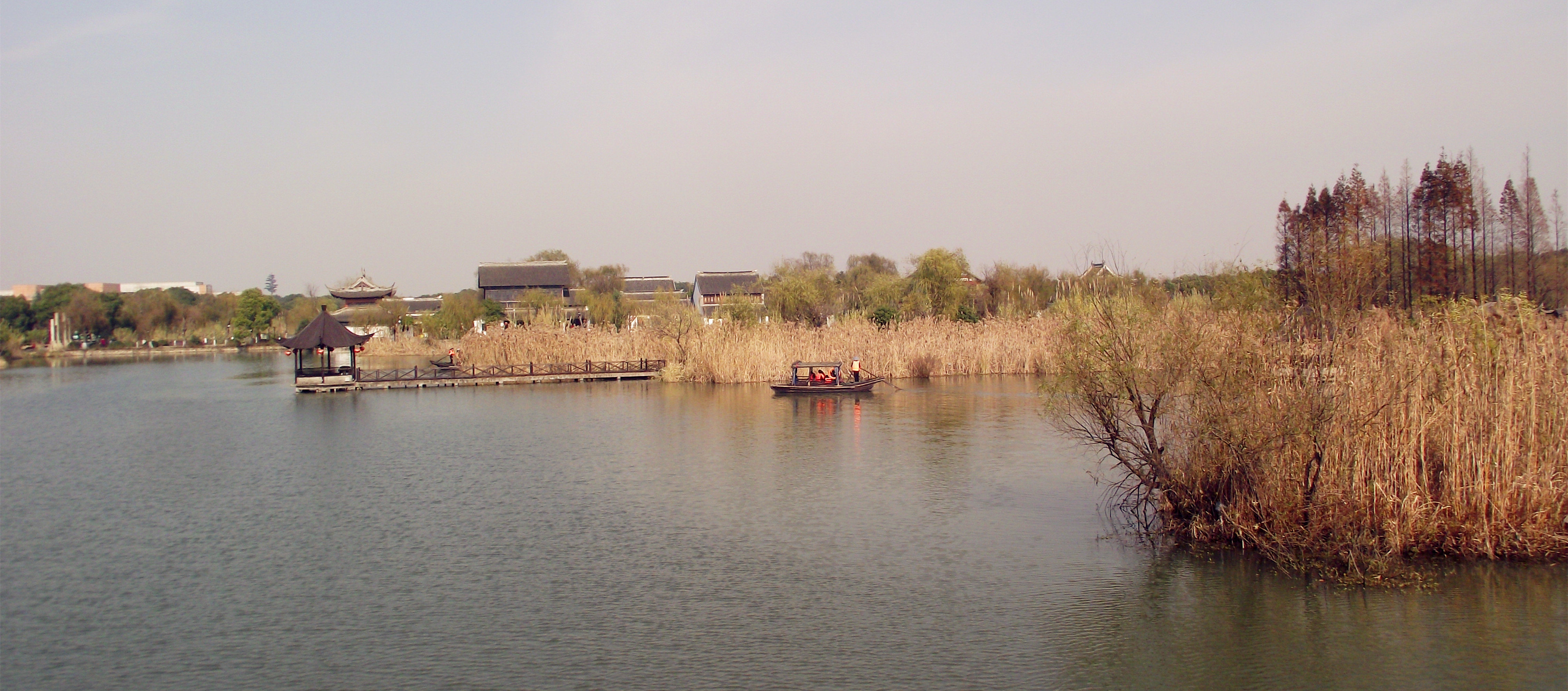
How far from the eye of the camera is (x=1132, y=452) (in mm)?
12984

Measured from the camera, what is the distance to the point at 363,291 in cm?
7281

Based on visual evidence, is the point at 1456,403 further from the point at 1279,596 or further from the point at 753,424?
the point at 753,424

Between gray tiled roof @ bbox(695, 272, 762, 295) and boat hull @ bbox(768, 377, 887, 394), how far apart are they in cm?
4888

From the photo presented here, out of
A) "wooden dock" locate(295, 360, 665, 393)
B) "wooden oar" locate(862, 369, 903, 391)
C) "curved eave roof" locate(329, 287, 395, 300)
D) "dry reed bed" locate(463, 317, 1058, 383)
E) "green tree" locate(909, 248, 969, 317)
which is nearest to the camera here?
"wooden oar" locate(862, 369, 903, 391)

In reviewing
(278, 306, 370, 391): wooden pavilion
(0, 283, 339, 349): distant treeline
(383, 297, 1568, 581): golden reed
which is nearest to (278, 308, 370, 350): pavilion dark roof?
(278, 306, 370, 391): wooden pavilion

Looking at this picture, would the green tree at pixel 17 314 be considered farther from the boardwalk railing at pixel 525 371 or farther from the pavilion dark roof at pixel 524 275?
the boardwalk railing at pixel 525 371

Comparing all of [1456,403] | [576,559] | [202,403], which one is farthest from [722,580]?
[202,403]

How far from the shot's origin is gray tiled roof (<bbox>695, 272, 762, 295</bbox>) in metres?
80.3

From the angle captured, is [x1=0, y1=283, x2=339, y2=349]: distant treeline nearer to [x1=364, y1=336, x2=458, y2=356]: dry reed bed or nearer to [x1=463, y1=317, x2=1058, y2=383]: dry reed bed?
[x1=364, y1=336, x2=458, y2=356]: dry reed bed

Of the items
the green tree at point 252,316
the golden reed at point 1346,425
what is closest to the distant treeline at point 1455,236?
the golden reed at point 1346,425

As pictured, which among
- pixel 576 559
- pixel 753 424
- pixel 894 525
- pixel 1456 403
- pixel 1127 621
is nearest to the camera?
pixel 1127 621

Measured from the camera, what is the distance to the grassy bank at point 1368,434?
9.77m

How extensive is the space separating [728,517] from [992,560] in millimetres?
3832

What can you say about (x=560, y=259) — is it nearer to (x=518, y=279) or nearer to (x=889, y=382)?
(x=518, y=279)
